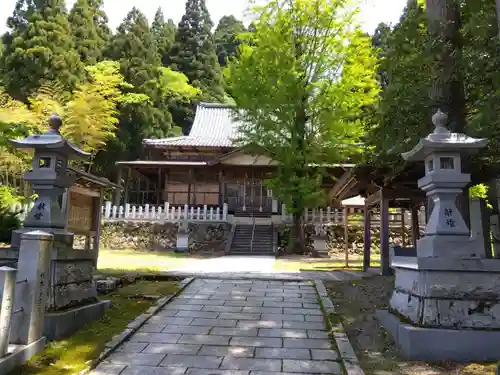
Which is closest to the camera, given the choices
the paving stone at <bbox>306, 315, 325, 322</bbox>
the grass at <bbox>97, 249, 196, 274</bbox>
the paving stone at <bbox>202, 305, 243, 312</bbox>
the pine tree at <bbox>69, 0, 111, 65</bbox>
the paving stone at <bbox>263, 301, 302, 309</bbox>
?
the paving stone at <bbox>306, 315, 325, 322</bbox>

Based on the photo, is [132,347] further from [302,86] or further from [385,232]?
[302,86]

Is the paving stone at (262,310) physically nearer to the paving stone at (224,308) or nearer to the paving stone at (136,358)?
the paving stone at (224,308)

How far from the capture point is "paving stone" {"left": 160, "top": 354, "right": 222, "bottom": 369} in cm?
374

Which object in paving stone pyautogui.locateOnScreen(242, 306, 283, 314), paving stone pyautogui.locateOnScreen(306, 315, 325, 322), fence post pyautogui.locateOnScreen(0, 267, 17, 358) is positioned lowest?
paving stone pyautogui.locateOnScreen(306, 315, 325, 322)

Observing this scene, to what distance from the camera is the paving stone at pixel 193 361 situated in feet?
12.3

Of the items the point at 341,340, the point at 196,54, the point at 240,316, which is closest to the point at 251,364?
the point at 341,340

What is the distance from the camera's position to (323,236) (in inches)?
713

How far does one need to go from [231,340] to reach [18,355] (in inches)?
85.5

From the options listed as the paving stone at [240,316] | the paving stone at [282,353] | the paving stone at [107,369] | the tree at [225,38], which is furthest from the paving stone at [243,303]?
the tree at [225,38]

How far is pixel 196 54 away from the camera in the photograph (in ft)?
116

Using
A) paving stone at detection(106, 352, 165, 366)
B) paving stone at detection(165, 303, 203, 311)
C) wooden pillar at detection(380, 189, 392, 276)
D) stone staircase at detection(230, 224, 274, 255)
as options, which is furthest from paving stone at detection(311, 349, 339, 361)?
stone staircase at detection(230, 224, 274, 255)

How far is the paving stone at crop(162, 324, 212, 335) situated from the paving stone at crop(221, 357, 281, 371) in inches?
40.0

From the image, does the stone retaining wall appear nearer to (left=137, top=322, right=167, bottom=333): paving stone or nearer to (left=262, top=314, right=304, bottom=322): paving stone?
(left=262, top=314, right=304, bottom=322): paving stone

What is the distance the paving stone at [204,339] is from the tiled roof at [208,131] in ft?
57.1
